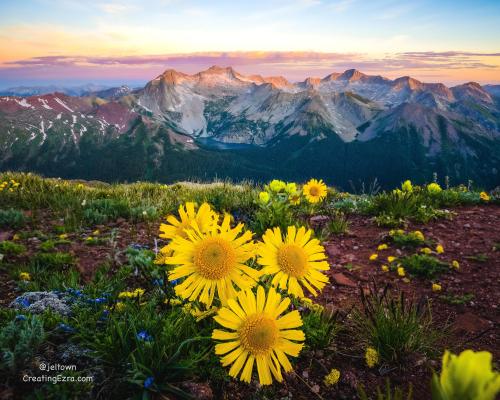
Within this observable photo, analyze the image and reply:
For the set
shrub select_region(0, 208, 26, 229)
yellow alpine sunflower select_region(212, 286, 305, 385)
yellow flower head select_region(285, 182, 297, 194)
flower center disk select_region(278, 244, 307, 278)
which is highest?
flower center disk select_region(278, 244, 307, 278)

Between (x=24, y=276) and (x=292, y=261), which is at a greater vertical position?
(x=292, y=261)

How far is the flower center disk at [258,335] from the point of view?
2156 millimetres

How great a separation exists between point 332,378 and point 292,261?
1136 millimetres

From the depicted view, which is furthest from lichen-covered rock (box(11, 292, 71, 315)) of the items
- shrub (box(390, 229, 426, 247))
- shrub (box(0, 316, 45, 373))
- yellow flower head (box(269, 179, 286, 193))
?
shrub (box(390, 229, 426, 247))

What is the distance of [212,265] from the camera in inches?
90.0

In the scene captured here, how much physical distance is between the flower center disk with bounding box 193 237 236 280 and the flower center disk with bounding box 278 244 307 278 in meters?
0.39

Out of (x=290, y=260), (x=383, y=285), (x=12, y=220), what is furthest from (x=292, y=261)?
(x=12, y=220)

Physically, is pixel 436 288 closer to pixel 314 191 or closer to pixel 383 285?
pixel 383 285

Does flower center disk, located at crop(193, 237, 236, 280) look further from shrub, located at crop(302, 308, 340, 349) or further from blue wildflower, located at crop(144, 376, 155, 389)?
shrub, located at crop(302, 308, 340, 349)

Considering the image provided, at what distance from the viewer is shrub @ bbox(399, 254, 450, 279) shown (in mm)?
5348

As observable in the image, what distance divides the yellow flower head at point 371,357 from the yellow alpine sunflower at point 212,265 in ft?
5.02

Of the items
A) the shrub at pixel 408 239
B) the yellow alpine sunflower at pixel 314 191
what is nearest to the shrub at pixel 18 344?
the yellow alpine sunflower at pixel 314 191

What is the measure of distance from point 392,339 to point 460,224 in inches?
209

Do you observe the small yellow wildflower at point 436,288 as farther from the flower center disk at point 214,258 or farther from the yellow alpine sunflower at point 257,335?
the flower center disk at point 214,258
